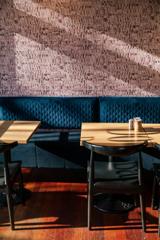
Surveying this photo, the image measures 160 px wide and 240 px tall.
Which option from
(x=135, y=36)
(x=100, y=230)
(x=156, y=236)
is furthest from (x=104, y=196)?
(x=135, y=36)

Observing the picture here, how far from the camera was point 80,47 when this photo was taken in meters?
4.05

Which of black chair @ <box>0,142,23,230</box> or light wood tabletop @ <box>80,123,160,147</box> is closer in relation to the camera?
black chair @ <box>0,142,23,230</box>

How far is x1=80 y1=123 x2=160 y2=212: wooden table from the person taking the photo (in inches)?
105

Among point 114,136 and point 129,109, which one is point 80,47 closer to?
point 129,109

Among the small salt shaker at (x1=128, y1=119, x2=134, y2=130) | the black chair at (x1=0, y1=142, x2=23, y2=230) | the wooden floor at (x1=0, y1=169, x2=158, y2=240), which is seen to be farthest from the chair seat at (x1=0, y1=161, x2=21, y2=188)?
the small salt shaker at (x1=128, y1=119, x2=134, y2=130)

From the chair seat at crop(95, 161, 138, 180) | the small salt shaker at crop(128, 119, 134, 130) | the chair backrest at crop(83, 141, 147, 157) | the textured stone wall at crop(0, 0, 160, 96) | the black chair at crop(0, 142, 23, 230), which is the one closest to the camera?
the chair backrest at crop(83, 141, 147, 157)

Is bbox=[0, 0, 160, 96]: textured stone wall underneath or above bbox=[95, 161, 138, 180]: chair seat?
above

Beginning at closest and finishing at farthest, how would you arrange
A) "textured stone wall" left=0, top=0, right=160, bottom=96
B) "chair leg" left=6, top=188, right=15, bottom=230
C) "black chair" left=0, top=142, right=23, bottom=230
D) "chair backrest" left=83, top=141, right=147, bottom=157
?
"chair backrest" left=83, top=141, right=147, bottom=157
"black chair" left=0, top=142, right=23, bottom=230
"chair leg" left=6, top=188, right=15, bottom=230
"textured stone wall" left=0, top=0, right=160, bottom=96

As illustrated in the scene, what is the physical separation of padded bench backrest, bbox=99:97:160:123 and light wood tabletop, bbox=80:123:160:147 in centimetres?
69

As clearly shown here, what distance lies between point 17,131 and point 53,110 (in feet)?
3.29

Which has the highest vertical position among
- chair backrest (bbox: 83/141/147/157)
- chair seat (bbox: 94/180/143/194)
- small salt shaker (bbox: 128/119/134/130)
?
small salt shaker (bbox: 128/119/134/130)

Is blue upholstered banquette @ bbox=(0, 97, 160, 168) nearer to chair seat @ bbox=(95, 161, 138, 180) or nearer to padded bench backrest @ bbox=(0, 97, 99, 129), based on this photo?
padded bench backrest @ bbox=(0, 97, 99, 129)

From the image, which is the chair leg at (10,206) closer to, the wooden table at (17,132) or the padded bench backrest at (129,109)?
the wooden table at (17,132)

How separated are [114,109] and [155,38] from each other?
3.43 feet
